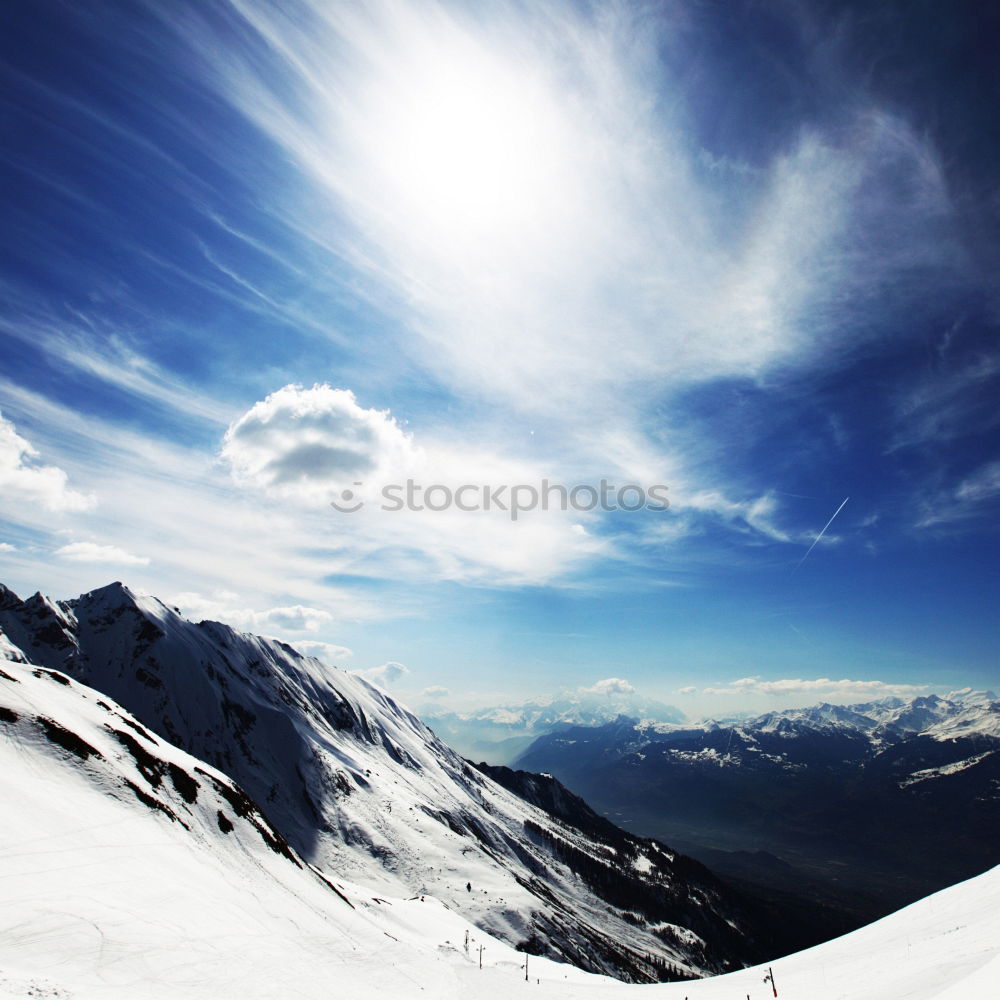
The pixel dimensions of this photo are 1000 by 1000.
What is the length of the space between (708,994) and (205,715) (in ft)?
578

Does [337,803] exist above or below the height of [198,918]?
below

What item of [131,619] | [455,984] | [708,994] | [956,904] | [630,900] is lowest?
[630,900]

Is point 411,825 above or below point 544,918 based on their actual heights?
above

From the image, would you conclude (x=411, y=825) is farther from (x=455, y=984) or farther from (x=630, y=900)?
(x=455, y=984)

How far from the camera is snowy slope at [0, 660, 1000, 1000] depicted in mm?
20141

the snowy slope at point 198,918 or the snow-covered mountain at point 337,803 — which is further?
the snow-covered mountain at point 337,803

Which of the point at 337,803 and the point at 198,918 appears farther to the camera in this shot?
the point at 337,803

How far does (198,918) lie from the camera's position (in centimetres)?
3209

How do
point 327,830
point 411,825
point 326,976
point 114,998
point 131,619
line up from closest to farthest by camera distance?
1. point 114,998
2. point 326,976
3. point 327,830
4. point 411,825
5. point 131,619

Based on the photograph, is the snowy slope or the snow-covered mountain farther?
the snow-covered mountain

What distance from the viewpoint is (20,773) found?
3694 centimetres

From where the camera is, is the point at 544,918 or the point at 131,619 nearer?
the point at 544,918

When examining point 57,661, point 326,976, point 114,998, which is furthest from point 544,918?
point 57,661

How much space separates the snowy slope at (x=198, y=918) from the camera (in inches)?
793
